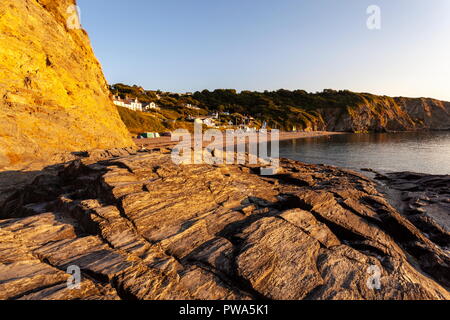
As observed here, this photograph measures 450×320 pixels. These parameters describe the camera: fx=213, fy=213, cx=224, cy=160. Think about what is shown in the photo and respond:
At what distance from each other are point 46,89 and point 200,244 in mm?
30760

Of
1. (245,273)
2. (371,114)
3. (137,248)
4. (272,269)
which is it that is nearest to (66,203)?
(137,248)

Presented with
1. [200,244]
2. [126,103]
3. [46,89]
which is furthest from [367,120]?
[200,244]

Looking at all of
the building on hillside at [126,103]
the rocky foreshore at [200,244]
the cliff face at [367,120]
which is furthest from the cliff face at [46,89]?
the cliff face at [367,120]

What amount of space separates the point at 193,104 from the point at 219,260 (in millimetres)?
198025

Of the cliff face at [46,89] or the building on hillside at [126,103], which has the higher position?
the building on hillside at [126,103]

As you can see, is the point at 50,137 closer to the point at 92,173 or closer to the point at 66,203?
the point at 92,173

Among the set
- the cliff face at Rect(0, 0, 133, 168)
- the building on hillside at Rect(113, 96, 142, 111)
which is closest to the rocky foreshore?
the cliff face at Rect(0, 0, 133, 168)

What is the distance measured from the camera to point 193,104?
19650 cm

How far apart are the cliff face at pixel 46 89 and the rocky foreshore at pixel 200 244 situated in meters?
9.84

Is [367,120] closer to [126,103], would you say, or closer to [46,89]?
→ [126,103]

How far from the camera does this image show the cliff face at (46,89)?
22405mm

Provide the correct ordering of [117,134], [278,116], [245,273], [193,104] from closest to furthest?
[245,273]
[117,134]
[278,116]
[193,104]

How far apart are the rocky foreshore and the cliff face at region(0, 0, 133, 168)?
32.3 ft

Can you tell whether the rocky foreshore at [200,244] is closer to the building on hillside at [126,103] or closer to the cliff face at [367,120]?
the building on hillside at [126,103]
